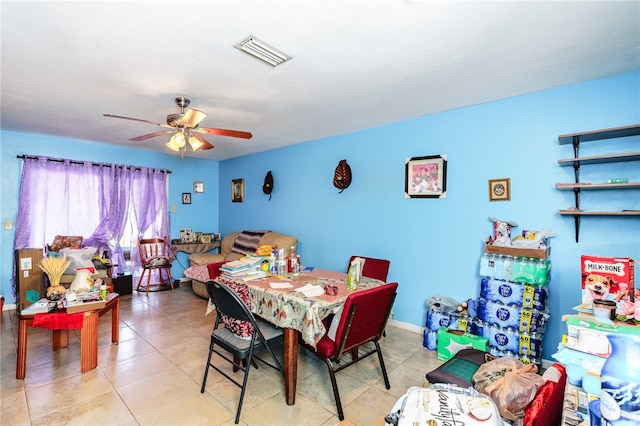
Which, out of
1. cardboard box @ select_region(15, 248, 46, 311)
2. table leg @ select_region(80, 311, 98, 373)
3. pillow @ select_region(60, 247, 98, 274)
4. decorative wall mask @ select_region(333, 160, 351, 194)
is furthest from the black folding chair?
cardboard box @ select_region(15, 248, 46, 311)

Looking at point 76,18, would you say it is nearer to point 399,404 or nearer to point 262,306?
point 262,306

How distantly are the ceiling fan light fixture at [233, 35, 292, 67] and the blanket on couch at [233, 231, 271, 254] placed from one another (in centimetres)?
→ 345

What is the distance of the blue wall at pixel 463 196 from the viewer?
2545 millimetres

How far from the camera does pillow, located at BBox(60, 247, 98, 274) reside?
421 cm

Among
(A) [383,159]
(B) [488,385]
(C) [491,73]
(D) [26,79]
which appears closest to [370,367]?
(B) [488,385]

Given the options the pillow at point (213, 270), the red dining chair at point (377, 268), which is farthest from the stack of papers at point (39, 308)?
the red dining chair at point (377, 268)

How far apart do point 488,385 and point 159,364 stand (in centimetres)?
267

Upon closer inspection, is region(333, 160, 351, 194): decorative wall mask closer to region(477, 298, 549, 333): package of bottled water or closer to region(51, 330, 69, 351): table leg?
region(477, 298, 549, 333): package of bottled water

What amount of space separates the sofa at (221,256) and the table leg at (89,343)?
168 centimetres

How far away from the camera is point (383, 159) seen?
3924mm

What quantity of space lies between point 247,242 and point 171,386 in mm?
3126

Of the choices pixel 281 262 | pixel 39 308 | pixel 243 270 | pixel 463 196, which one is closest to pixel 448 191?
pixel 463 196

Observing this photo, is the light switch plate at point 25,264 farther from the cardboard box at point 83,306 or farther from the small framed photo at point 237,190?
the small framed photo at point 237,190

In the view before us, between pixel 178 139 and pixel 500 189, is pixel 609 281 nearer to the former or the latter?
pixel 500 189
